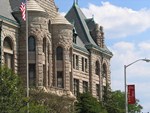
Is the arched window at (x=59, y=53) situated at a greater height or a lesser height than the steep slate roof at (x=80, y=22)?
lesser

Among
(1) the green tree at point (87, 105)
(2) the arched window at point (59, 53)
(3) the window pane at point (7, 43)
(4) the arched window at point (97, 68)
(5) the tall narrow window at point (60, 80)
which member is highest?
(3) the window pane at point (7, 43)

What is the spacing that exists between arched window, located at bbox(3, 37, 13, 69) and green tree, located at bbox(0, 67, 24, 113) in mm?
19086

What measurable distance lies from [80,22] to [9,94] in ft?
152

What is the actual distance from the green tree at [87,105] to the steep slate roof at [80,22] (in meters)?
14.1

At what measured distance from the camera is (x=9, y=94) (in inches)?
1763

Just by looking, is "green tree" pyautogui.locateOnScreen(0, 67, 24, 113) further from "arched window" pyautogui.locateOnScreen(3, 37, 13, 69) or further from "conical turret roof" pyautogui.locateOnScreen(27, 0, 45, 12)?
"conical turret roof" pyautogui.locateOnScreen(27, 0, 45, 12)

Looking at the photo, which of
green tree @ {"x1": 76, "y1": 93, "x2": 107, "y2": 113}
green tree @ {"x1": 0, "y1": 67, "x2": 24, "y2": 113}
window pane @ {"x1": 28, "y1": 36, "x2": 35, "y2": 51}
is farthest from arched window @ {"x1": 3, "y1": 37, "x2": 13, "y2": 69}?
green tree @ {"x1": 0, "y1": 67, "x2": 24, "y2": 113}

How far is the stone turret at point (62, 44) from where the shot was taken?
72.6 meters

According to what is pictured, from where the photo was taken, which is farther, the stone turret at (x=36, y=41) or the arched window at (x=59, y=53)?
the arched window at (x=59, y=53)

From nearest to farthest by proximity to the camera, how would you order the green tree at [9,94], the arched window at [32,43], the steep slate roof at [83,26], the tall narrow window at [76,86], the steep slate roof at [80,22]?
1. the green tree at [9,94]
2. the arched window at [32,43]
3. the tall narrow window at [76,86]
4. the steep slate roof at [83,26]
5. the steep slate roof at [80,22]

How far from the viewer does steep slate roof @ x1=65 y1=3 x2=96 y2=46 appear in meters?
88.2

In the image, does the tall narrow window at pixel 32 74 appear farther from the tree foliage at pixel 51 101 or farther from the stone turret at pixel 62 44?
the stone turret at pixel 62 44

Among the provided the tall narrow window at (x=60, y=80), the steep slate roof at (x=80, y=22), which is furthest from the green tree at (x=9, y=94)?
the steep slate roof at (x=80, y=22)

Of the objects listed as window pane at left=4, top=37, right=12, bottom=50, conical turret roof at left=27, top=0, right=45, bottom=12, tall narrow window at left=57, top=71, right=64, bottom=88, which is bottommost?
tall narrow window at left=57, top=71, right=64, bottom=88
